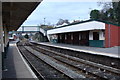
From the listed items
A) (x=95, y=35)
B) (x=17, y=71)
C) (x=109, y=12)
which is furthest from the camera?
(x=109, y=12)

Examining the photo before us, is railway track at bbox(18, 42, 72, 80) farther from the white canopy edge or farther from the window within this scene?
the window

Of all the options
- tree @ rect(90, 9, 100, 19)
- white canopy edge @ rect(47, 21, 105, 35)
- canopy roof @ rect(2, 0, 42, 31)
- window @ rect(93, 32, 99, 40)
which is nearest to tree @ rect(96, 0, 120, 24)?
tree @ rect(90, 9, 100, 19)

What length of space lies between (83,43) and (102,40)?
256 inches

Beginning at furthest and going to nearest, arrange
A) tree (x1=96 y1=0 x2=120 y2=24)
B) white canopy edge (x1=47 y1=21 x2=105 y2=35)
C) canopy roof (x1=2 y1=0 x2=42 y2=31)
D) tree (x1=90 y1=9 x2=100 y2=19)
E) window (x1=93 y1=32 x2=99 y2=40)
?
tree (x1=90 y1=9 x2=100 y2=19) → tree (x1=96 y1=0 x2=120 y2=24) → window (x1=93 y1=32 x2=99 y2=40) → white canopy edge (x1=47 y1=21 x2=105 y2=35) → canopy roof (x1=2 y1=0 x2=42 y2=31)

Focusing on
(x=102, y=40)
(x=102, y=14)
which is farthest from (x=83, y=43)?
(x=102, y=14)

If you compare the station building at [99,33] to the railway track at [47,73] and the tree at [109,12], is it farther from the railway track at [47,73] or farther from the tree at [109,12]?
the tree at [109,12]

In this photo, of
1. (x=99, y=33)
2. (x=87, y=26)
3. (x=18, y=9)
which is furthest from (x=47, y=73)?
(x=87, y=26)

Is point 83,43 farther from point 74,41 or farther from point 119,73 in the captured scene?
point 119,73

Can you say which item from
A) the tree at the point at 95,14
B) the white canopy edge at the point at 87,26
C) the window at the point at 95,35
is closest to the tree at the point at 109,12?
the tree at the point at 95,14

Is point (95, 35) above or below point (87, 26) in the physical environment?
below

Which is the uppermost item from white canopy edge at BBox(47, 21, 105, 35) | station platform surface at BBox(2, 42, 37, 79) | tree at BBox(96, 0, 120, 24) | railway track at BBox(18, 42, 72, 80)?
tree at BBox(96, 0, 120, 24)

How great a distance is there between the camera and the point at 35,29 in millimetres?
74250

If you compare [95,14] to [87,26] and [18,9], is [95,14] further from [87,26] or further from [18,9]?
[18,9]

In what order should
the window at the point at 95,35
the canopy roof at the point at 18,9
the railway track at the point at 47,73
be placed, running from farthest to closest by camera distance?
the window at the point at 95,35
the railway track at the point at 47,73
the canopy roof at the point at 18,9
